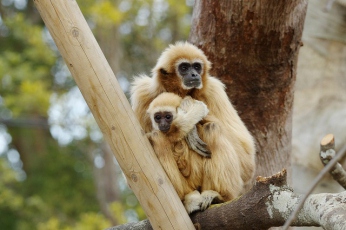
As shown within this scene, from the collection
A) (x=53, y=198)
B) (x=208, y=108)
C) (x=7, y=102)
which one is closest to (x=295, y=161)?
(x=208, y=108)

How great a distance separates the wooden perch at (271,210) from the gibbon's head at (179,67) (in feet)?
5.05

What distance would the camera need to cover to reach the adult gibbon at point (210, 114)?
18.7 ft

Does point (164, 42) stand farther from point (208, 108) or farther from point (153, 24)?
point (208, 108)

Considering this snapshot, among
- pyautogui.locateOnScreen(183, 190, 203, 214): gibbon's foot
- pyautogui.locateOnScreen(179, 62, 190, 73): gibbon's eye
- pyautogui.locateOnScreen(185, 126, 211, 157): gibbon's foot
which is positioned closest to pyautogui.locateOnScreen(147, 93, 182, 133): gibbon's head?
pyautogui.locateOnScreen(185, 126, 211, 157): gibbon's foot

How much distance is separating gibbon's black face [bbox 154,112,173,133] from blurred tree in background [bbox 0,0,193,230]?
678 cm

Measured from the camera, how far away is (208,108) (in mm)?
6172

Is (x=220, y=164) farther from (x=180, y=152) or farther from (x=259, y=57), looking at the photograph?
(x=259, y=57)

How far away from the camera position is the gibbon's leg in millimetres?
5668

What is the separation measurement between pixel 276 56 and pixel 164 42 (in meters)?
9.93

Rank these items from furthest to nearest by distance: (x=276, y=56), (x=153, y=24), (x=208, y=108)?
(x=153, y=24)
(x=276, y=56)
(x=208, y=108)

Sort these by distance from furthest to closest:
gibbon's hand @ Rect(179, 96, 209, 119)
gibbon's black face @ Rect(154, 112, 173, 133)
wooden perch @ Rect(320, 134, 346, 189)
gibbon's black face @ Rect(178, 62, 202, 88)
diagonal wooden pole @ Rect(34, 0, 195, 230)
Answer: gibbon's black face @ Rect(178, 62, 202, 88) < gibbon's hand @ Rect(179, 96, 209, 119) < gibbon's black face @ Rect(154, 112, 173, 133) < diagonal wooden pole @ Rect(34, 0, 195, 230) < wooden perch @ Rect(320, 134, 346, 189)

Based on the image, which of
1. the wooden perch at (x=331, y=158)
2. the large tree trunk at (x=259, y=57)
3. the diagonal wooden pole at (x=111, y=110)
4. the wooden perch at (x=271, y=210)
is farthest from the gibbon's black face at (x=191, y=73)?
the wooden perch at (x=331, y=158)

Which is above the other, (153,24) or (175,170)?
(153,24)

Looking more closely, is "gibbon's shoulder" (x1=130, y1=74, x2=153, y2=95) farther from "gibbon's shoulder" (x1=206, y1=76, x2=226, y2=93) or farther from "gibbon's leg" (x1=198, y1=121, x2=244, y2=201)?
"gibbon's leg" (x1=198, y1=121, x2=244, y2=201)
